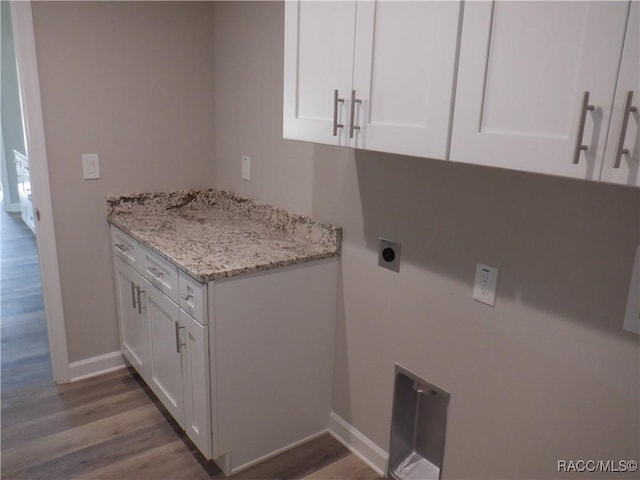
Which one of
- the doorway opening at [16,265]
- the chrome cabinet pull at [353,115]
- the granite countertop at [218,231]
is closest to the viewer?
the chrome cabinet pull at [353,115]

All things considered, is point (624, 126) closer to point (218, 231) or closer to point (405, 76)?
point (405, 76)

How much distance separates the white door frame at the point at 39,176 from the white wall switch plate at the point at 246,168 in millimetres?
913

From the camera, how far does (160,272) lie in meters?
2.05

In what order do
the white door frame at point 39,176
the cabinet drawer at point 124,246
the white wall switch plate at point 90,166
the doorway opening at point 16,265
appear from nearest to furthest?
the white door frame at point 39,176 → the cabinet drawer at point 124,246 → the white wall switch plate at point 90,166 → the doorway opening at point 16,265

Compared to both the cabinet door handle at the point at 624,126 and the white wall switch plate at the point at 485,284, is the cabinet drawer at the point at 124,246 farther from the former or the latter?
the cabinet door handle at the point at 624,126

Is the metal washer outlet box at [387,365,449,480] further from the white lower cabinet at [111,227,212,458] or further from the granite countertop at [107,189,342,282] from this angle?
the white lower cabinet at [111,227,212,458]

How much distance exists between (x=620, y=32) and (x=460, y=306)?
3.12 feet

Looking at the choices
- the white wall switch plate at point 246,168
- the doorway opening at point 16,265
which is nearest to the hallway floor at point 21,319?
the doorway opening at point 16,265

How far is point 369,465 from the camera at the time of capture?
6.89ft

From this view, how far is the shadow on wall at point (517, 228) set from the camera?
4.02 feet

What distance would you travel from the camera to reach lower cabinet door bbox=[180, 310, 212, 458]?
71.6 inches

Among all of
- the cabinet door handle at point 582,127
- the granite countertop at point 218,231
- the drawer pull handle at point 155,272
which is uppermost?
the cabinet door handle at point 582,127

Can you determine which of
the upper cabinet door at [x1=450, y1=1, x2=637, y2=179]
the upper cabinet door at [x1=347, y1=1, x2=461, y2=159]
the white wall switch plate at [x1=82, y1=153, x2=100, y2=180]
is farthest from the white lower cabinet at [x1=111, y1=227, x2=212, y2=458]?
the upper cabinet door at [x1=450, y1=1, x2=637, y2=179]

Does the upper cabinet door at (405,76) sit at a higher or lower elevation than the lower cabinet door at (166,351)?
higher
